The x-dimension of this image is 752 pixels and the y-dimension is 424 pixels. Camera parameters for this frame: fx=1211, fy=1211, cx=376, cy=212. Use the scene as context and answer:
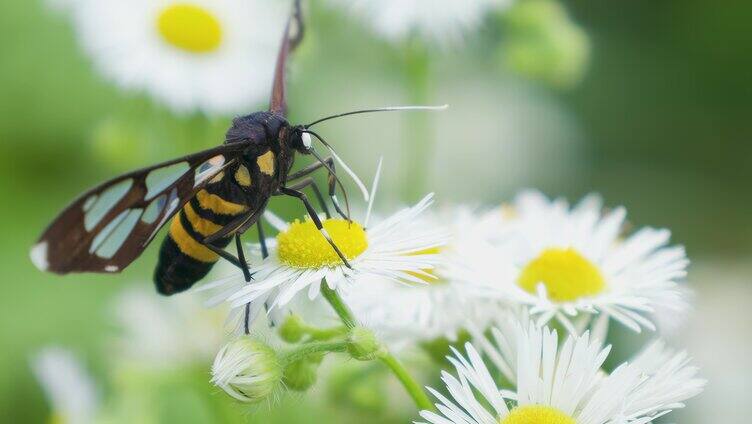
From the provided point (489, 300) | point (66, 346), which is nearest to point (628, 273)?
point (489, 300)

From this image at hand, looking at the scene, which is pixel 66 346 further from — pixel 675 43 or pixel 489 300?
pixel 675 43

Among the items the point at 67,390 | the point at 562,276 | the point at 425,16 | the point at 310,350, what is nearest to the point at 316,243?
the point at 310,350

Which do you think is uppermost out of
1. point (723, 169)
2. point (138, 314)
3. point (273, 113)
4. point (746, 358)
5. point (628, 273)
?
point (723, 169)

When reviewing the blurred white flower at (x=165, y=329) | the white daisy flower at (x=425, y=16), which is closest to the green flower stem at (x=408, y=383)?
the blurred white flower at (x=165, y=329)

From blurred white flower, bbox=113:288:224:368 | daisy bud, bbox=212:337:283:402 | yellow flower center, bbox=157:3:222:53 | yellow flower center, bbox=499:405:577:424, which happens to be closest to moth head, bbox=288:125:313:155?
daisy bud, bbox=212:337:283:402

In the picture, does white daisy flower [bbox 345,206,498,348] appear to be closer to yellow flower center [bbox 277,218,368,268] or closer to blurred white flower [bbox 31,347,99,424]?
yellow flower center [bbox 277,218,368,268]
